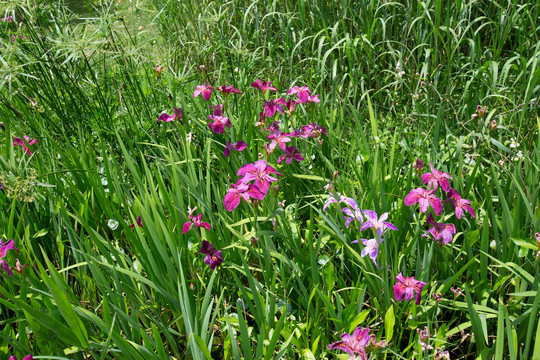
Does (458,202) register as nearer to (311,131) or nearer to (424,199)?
(424,199)

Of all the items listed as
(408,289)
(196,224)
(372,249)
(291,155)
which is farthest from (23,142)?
(408,289)

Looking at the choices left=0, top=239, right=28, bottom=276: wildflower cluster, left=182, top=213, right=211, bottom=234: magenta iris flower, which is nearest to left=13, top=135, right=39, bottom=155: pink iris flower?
left=0, top=239, right=28, bottom=276: wildflower cluster

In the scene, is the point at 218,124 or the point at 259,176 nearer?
the point at 259,176

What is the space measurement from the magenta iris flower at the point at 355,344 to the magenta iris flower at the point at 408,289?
0.16 m

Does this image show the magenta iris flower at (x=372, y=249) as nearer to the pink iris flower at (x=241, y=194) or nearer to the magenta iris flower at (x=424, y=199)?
the magenta iris flower at (x=424, y=199)

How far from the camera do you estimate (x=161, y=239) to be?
130cm

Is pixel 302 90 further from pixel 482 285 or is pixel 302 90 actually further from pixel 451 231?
pixel 482 285

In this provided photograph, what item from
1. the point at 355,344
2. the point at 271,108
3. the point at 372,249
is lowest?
the point at 355,344

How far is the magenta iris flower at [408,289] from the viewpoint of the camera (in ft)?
3.72

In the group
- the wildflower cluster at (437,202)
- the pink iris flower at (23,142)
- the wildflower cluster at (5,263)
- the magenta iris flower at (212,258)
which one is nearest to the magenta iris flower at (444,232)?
the wildflower cluster at (437,202)

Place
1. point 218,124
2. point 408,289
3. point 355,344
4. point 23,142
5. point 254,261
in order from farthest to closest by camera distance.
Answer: point 23,142, point 218,124, point 254,261, point 408,289, point 355,344

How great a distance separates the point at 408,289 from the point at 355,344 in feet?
0.73

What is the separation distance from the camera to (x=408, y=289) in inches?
44.9

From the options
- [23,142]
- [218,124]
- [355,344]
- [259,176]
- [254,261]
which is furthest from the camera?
[23,142]
